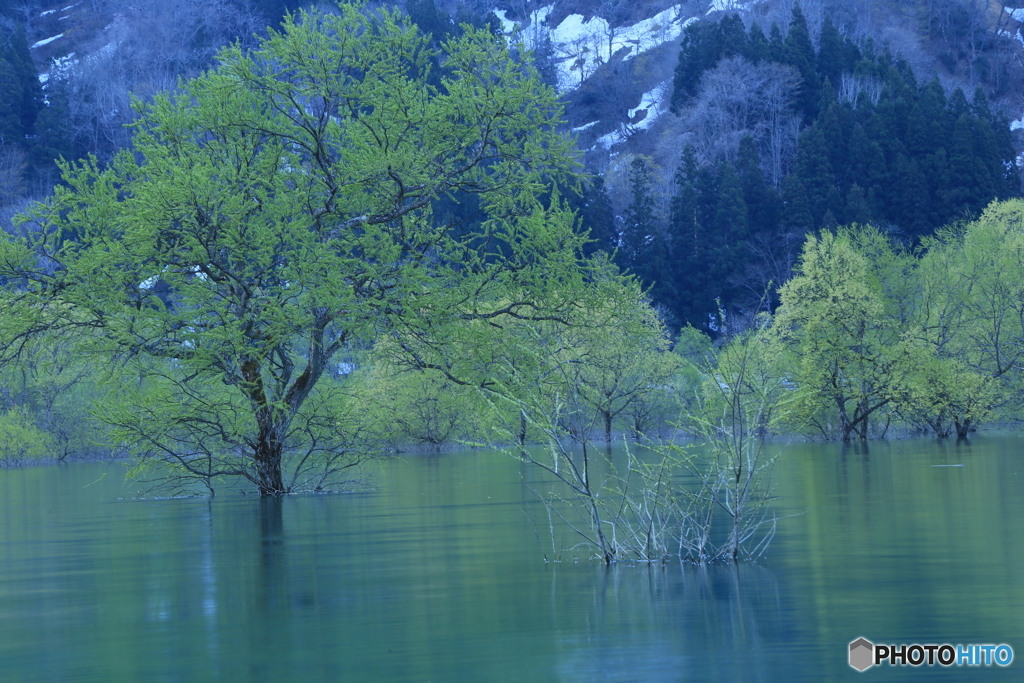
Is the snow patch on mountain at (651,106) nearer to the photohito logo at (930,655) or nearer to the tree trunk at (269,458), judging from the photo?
the tree trunk at (269,458)

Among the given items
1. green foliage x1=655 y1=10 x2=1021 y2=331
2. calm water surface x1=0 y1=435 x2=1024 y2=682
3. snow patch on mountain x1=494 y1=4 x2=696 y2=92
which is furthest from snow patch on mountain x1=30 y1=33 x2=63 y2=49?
calm water surface x1=0 y1=435 x2=1024 y2=682

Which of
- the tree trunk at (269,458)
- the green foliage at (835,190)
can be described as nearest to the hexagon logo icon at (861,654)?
the tree trunk at (269,458)

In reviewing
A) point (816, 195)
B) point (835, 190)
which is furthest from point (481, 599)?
point (816, 195)

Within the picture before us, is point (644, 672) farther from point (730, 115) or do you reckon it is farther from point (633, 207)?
point (730, 115)

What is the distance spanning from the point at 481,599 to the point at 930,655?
434 centimetres

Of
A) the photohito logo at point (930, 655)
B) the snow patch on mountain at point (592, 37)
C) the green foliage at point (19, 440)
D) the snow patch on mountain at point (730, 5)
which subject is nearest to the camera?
the photohito logo at point (930, 655)

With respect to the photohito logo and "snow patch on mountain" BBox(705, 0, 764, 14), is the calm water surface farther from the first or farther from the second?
"snow patch on mountain" BBox(705, 0, 764, 14)

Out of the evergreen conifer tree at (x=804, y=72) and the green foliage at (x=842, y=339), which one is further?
the evergreen conifer tree at (x=804, y=72)

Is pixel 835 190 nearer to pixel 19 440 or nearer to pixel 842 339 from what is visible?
pixel 842 339

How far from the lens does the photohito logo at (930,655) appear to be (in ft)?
26.7

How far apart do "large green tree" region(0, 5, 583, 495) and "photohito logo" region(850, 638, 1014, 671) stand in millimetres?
13236

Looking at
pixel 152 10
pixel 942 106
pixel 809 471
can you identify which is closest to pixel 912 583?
pixel 809 471

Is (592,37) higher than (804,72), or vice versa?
(592,37)

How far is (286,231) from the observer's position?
68.9 ft
